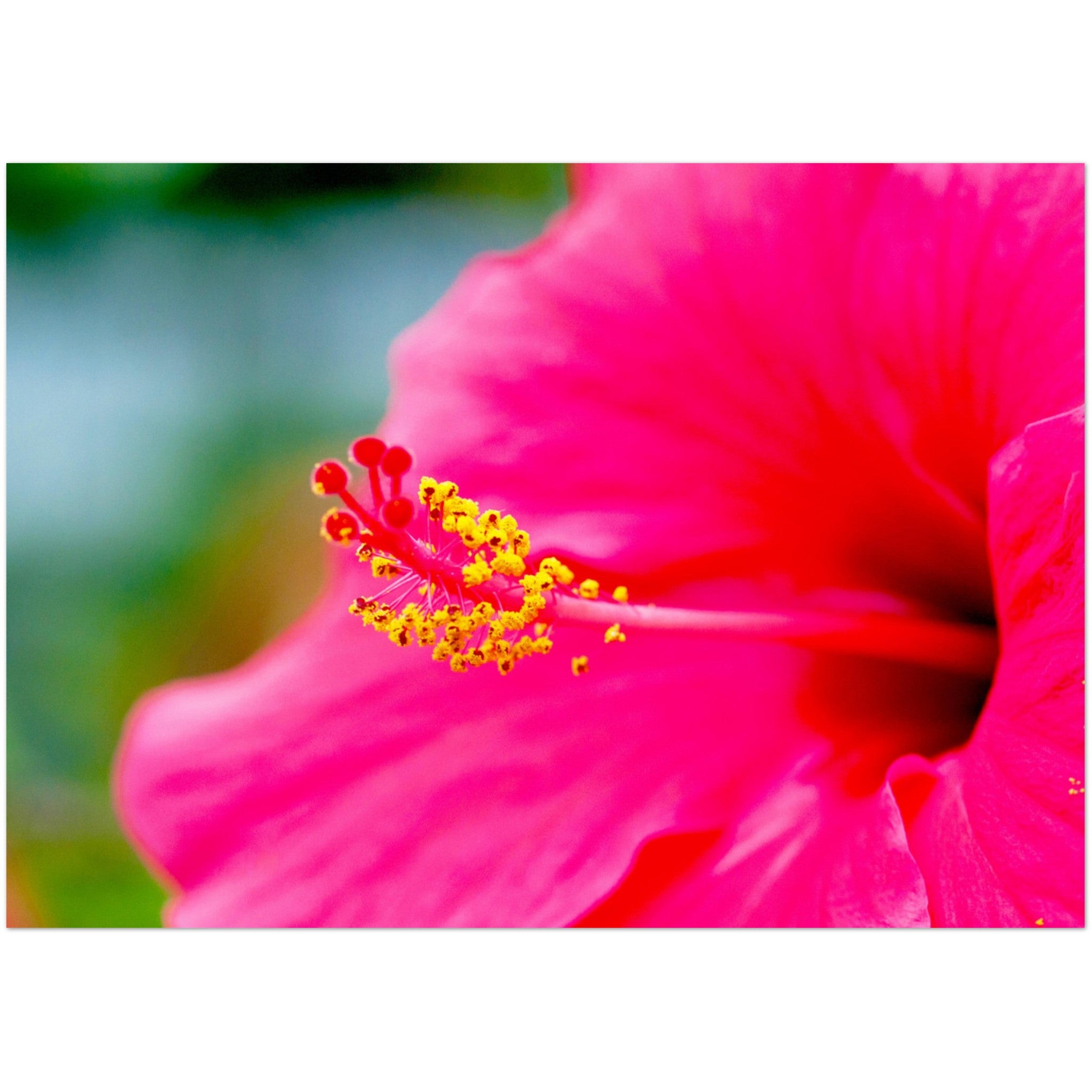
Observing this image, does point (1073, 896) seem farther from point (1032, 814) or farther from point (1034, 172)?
point (1034, 172)

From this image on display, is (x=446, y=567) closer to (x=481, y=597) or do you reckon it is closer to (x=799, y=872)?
(x=481, y=597)

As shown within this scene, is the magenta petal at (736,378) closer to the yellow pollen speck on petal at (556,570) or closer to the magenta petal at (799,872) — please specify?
the yellow pollen speck on petal at (556,570)

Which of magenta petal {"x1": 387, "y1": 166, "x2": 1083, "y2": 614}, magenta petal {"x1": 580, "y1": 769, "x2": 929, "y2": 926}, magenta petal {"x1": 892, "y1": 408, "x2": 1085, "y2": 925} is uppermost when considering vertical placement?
magenta petal {"x1": 387, "y1": 166, "x2": 1083, "y2": 614}

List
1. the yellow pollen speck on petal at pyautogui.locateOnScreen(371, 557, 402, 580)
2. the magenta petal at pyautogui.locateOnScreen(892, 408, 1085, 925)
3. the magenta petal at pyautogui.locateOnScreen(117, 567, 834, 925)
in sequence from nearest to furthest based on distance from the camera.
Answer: the magenta petal at pyautogui.locateOnScreen(892, 408, 1085, 925) → the yellow pollen speck on petal at pyautogui.locateOnScreen(371, 557, 402, 580) → the magenta petal at pyautogui.locateOnScreen(117, 567, 834, 925)

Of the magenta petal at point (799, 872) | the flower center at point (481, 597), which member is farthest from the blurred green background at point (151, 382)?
the magenta petal at point (799, 872)

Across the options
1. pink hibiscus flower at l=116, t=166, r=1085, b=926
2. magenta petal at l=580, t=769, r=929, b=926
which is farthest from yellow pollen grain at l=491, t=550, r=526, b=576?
magenta petal at l=580, t=769, r=929, b=926

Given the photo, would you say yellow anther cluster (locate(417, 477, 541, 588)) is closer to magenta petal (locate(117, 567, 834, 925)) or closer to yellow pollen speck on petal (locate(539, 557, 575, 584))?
yellow pollen speck on petal (locate(539, 557, 575, 584))
